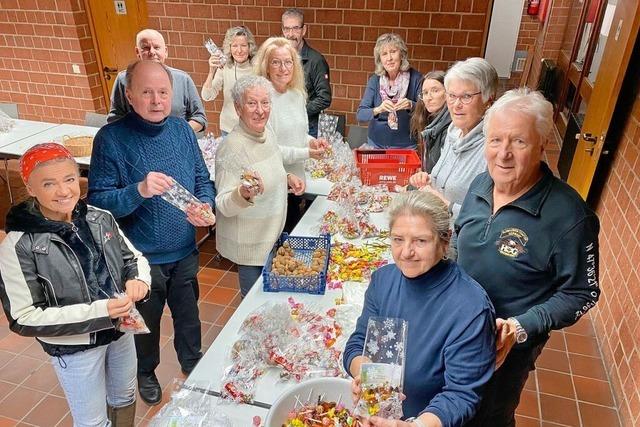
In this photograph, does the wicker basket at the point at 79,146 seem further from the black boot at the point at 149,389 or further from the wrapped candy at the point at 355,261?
the wrapped candy at the point at 355,261

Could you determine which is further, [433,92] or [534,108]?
[433,92]

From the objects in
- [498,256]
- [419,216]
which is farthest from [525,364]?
[419,216]

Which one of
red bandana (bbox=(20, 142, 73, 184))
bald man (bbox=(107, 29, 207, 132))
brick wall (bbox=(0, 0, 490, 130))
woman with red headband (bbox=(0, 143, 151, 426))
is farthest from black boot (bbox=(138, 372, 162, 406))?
brick wall (bbox=(0, 0, 490, 130))

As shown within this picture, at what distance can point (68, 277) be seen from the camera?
1.70m

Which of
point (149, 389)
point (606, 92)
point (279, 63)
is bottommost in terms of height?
point (149, 389)

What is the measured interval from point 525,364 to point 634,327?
56.6 inches

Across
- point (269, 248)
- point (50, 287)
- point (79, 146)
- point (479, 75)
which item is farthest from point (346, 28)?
point (50, 287)

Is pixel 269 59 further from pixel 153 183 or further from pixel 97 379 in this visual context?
pixel 97 379

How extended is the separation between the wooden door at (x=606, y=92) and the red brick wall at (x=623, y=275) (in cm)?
15

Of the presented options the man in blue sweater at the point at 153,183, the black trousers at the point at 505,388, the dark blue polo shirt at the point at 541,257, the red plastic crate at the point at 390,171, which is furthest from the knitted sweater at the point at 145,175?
the black trousers at the point at 505,388

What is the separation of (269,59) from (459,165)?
55.2 inches

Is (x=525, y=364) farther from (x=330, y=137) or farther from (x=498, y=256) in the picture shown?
(x=330, y=137)

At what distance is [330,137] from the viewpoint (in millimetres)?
3633

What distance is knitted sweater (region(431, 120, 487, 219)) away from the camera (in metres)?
2.14
